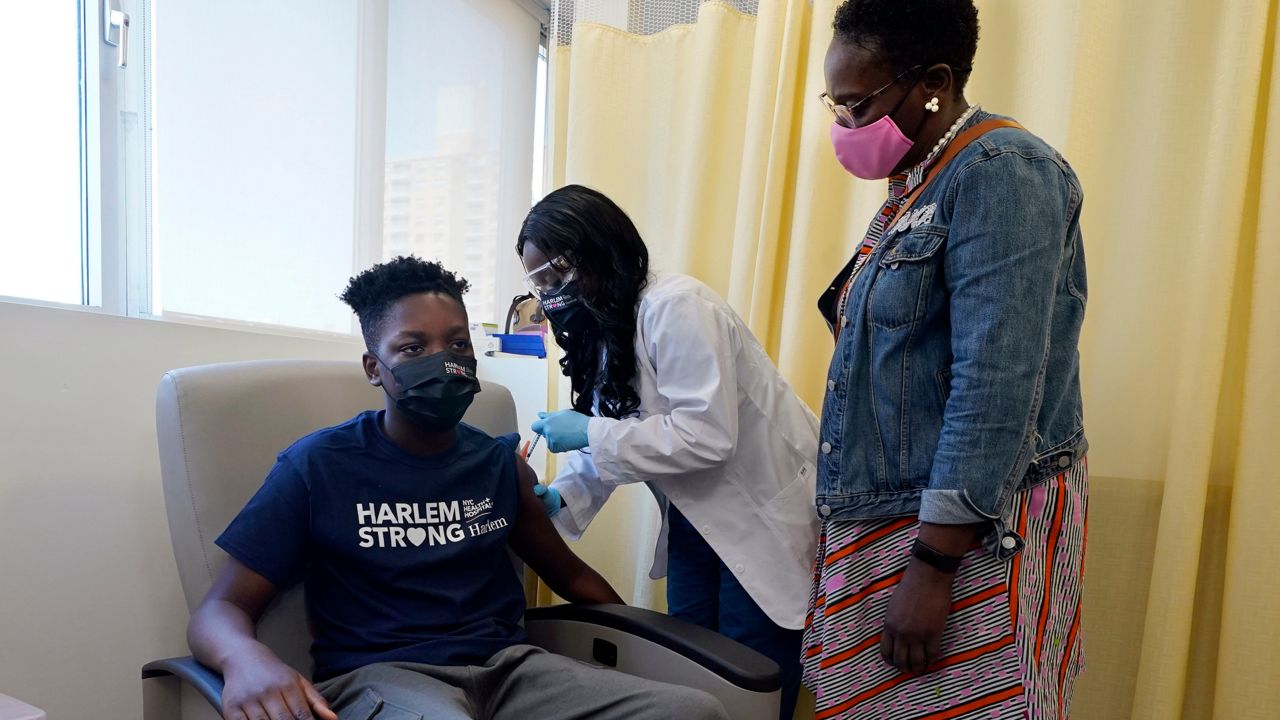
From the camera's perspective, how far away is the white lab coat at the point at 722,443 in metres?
1.36

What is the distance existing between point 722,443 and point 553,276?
412 mm

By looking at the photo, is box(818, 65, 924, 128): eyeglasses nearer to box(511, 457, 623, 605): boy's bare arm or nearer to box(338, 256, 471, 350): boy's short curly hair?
box(338, 256, 471, 350): boy's short curly hair

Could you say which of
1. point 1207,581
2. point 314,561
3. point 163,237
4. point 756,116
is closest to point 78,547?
point 314,561

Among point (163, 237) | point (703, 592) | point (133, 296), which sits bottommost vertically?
point (703, 592)

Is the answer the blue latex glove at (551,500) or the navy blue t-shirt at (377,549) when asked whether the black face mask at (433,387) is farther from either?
the blue latex glove at (551,500)

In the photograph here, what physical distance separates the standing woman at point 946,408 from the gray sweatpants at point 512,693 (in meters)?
0.22

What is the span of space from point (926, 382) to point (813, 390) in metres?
0.81

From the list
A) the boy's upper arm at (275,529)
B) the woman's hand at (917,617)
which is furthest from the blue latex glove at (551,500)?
the woman's hand at (917,617)

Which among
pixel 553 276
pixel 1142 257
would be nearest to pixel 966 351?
pixel 553 276

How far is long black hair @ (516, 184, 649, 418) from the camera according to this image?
1.46m

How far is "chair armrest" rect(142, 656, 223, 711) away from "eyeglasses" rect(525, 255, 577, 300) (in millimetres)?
753

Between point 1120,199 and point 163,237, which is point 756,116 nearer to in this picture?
point 1120,199

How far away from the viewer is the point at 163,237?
185cm

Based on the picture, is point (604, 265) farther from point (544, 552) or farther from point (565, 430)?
point (544, 552)
